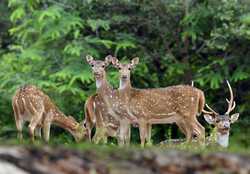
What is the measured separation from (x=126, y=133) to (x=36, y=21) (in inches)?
250

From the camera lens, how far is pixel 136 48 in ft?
63.6

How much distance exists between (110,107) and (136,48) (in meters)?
5.38

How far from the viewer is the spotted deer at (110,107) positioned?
13.9 metres

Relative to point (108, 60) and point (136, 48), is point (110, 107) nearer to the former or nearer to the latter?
point (108, 60)

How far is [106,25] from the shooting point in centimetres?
1886

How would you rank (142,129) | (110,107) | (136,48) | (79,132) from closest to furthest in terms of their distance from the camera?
1. (142,129)
2. (110,107)
3. (79,132)
4. (136,48)

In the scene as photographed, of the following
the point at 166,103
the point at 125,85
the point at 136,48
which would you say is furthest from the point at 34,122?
the point at 136,48

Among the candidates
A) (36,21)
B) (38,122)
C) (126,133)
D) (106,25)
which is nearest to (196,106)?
(126,133)

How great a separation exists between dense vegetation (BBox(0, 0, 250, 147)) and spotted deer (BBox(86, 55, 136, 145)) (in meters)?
3.61

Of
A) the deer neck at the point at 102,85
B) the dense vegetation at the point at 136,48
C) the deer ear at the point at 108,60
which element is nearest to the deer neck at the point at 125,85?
the deer neck at the point at 102,85

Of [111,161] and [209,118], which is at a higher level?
[111,161]

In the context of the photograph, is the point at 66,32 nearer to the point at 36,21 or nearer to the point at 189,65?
the point at 36,21

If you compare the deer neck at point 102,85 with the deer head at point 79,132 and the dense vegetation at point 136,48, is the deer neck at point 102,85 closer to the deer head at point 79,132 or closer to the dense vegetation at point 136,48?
the deer head at point 79,132

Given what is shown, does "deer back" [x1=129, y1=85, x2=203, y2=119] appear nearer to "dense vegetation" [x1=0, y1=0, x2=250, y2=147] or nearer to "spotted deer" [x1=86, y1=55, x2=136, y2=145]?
"spotted deer" [x1=86, y1=55, x2=136, y2=145]
